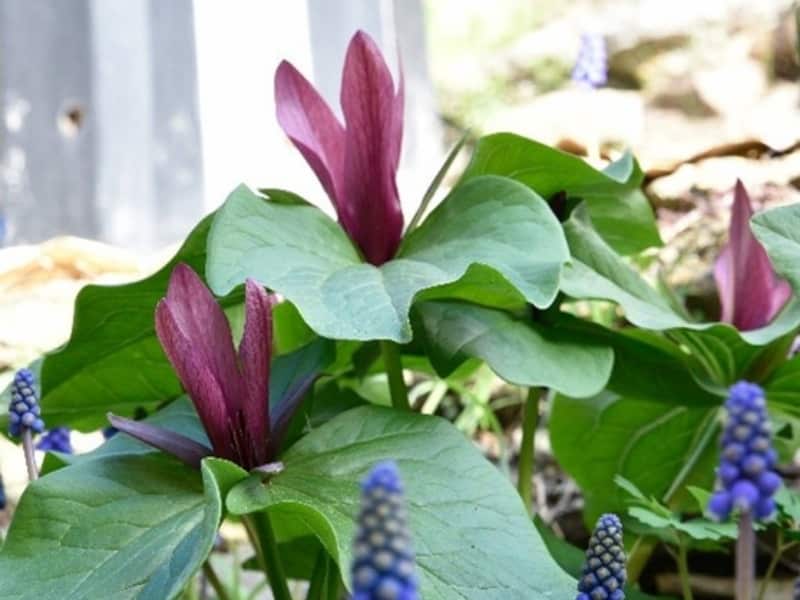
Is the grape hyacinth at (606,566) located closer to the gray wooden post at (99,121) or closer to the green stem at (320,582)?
the green stem at (320,582)

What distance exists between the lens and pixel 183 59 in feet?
7.97

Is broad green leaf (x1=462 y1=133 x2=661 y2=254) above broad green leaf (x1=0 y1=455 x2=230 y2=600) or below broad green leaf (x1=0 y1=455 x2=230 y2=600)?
above

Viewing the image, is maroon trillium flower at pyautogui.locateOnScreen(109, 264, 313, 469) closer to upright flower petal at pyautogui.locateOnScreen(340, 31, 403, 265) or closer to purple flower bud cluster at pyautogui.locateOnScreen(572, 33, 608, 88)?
upright flower petal at pyautogui.locateOnScreen(340, 31, 403, 265)

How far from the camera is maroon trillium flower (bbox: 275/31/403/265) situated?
2.52 feet

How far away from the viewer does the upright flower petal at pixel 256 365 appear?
24.6 inches

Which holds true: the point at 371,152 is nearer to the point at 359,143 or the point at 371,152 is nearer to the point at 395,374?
the point at 359,143

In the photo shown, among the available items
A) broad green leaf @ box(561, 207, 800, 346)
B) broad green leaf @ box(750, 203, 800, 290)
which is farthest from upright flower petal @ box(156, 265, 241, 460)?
broad green leaf @ box(750, 203, 800, 290)

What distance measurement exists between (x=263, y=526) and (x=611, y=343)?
0.28m

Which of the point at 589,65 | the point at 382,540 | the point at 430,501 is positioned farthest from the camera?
the point at 589,65

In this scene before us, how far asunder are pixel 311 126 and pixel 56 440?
1.18ft

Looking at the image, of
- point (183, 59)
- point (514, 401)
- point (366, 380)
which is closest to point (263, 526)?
point (366, 380)

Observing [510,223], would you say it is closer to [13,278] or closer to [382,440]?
[382,440]

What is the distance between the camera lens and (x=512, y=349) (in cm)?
71

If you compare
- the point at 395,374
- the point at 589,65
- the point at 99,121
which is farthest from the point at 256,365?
the point at 99,121
